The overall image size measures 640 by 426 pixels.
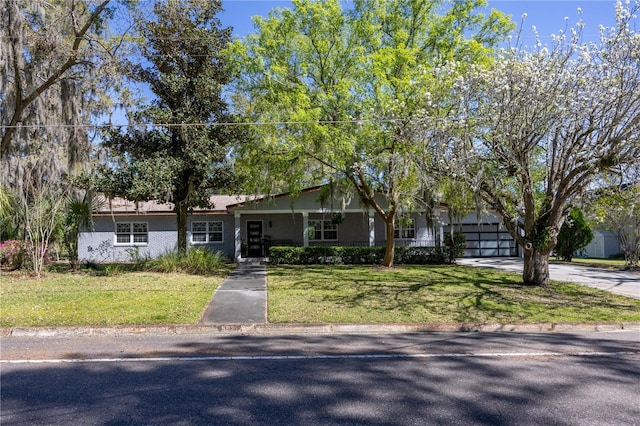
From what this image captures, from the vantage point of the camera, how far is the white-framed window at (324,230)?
28391mm

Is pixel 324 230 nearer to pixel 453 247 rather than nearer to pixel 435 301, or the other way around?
pixel 453 247

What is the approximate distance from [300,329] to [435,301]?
438 cm

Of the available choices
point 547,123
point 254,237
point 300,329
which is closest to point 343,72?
point 547,123

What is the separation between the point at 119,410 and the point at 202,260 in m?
14.4

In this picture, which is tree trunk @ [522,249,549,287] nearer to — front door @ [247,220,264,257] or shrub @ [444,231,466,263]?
shrub @ [444,231,466,263]

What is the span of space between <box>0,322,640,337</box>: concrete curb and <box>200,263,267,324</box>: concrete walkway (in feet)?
1.22

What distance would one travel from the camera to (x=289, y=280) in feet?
55.0

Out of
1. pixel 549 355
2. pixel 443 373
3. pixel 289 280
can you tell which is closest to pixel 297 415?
pixel 443 373

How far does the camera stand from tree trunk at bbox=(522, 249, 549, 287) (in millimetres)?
14940

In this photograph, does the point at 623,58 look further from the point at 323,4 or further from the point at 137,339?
the point at 137,339

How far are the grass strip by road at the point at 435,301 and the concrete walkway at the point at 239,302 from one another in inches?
11.9

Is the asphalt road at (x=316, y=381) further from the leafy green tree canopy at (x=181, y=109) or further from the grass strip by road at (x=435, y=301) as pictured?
the leafy green tree canopy at (x=181, y=109)

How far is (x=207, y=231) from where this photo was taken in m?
28.2

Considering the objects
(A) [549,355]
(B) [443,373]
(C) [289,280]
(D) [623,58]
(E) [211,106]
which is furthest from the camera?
(E) [211,106]
